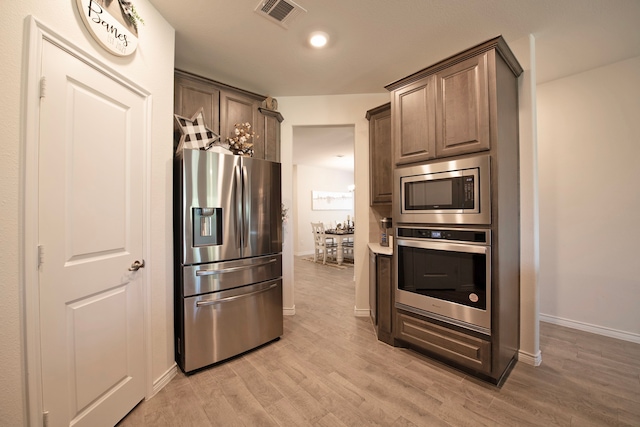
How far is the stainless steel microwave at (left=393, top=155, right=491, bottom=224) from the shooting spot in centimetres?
183

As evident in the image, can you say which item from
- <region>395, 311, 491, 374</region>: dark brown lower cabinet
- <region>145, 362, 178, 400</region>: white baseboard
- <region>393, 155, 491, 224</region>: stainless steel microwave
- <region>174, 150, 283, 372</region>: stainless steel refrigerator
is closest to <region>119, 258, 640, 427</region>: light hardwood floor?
<region>145, 362, 178, 400</region>: white baseboard

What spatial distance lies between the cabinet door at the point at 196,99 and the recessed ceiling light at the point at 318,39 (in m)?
1.09

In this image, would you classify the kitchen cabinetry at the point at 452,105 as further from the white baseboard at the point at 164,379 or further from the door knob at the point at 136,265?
Result: the white baseboard at the point at 164,379

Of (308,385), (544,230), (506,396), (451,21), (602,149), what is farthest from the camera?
(544,230)

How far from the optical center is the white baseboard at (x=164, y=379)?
1.80 m

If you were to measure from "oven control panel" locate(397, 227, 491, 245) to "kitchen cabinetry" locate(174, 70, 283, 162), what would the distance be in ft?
6.09

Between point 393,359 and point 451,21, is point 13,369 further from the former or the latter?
point 451,21

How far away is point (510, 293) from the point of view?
2002 millimetres

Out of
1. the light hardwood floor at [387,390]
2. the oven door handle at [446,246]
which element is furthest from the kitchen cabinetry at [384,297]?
the oven door handle at [446,246]

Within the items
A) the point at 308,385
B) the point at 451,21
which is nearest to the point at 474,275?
the point at 308,385

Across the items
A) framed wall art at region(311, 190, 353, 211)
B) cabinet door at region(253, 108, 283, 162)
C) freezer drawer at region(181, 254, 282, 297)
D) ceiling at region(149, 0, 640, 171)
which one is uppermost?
ceiling at region(149, 0, 640, 171)

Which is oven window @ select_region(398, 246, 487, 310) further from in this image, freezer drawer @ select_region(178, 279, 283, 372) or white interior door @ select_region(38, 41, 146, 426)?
white interior door @ select_region(38, 41, 146, 426)

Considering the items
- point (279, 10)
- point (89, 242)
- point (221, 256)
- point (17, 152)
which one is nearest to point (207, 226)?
point (221, 256)

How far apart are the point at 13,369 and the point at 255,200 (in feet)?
5.41
